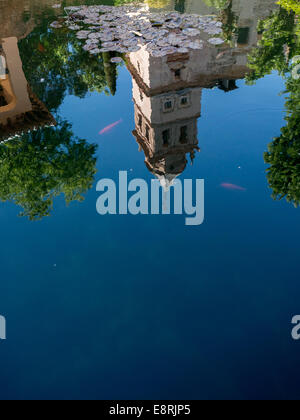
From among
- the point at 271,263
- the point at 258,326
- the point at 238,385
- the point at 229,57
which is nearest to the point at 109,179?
the point at 271,263

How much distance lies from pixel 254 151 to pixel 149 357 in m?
9.95

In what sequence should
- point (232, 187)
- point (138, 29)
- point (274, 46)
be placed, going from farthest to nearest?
point (138, 29), point (274, 46), point (232, 187)

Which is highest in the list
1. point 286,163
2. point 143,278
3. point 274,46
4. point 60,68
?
point 274,46

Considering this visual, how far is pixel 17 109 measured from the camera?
1442 cm

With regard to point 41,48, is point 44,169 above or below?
below

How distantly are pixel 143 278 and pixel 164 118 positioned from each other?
12.3 meters

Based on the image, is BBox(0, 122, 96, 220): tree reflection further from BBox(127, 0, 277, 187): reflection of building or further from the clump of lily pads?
the clump of lily pads

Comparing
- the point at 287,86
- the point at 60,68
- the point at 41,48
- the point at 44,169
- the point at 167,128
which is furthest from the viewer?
the point at 41,48

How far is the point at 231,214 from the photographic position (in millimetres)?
11992

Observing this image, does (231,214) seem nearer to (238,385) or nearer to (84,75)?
(238,385)

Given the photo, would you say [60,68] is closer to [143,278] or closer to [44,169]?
[44,169]

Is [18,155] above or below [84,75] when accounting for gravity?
below

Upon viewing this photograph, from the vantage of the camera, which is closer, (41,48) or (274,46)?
(274,46)

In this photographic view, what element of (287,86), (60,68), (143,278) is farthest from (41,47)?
(143,278)
